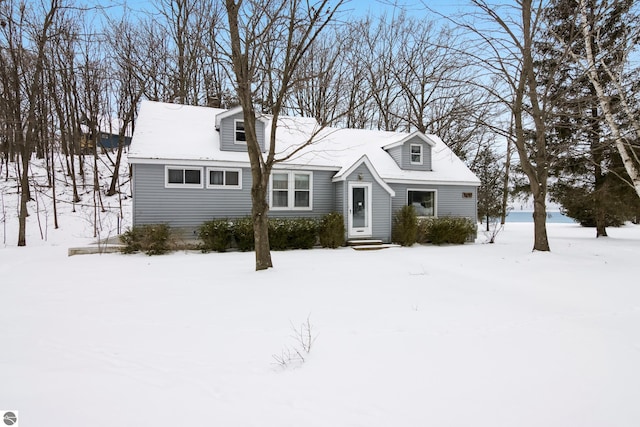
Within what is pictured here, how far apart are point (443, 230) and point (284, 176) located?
7.24 m

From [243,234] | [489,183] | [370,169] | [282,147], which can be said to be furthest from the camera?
[489,183]

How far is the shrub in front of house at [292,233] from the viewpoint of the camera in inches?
485

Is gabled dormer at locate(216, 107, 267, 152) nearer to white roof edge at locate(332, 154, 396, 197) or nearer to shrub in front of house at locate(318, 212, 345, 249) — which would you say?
white roof edge at locate(332, 154, 396, 197)

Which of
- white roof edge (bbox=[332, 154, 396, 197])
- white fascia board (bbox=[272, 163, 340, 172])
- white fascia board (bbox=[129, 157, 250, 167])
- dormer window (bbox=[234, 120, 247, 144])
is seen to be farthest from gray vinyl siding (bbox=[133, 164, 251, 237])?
white roof edge (bbox=[332, 154, 396, 197])

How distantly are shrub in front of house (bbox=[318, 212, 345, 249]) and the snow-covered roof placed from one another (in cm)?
187

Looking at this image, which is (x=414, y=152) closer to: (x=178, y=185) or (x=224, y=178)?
(x=224, y=178)

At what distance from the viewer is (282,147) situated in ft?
47.7

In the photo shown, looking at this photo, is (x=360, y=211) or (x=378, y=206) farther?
(x=378, y=206)

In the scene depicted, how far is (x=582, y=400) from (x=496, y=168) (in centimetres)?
2294

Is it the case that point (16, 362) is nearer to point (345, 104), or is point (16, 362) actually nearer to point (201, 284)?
point (201, 284)

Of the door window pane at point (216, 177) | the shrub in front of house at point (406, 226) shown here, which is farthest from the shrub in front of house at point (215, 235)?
the shrub in front of house at point (406, 226)

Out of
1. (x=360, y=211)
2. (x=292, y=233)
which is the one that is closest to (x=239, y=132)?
(x=292, y=233)

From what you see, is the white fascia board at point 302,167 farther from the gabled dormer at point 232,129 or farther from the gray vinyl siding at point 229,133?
the gray vinyl siding at point 229,133

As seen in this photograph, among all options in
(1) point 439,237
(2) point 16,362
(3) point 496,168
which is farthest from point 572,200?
(2) point 16,362
